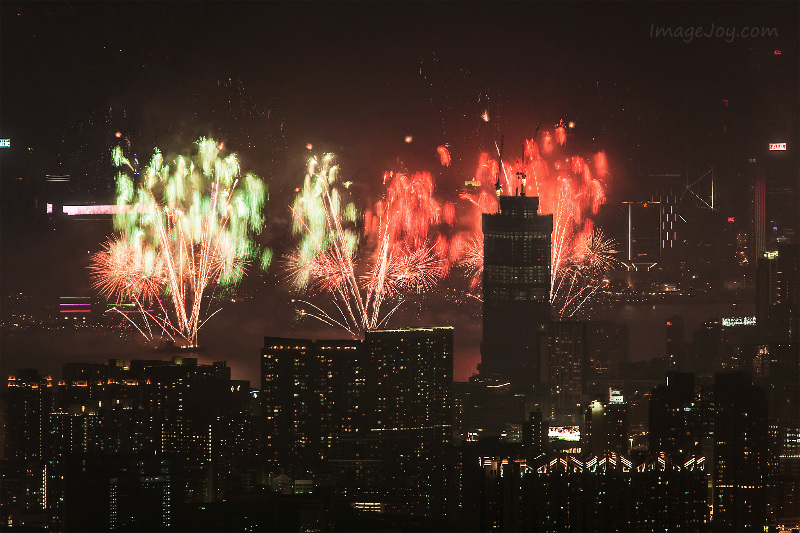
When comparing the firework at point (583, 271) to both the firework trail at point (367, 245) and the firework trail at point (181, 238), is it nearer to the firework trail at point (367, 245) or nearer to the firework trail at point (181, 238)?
the firework trail at point (367, 245)

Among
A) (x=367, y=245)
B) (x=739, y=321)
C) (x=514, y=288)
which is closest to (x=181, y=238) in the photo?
(x=367, y=245)

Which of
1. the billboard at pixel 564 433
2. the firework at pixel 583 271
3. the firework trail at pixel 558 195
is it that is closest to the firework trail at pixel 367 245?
the firework trail at pixel 558 195

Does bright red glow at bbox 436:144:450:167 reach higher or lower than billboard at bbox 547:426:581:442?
higher

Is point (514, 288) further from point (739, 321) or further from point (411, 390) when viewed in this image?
point (739, 321)

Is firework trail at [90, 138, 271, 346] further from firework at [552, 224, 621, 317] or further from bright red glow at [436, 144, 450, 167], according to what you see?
firework at [552, 224, 621, 317]

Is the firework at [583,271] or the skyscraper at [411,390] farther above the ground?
the firework at [583,271]

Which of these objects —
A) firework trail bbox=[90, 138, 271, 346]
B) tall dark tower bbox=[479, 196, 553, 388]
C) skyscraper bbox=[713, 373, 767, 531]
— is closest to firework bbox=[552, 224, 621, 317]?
tall dark tower bbox=[479, 196, 553, 388]
